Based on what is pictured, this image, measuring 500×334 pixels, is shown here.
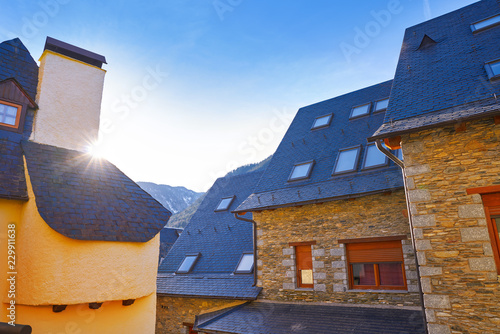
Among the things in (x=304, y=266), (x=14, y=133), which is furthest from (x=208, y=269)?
(x=14, y=133)

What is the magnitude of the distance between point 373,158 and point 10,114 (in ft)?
31.4

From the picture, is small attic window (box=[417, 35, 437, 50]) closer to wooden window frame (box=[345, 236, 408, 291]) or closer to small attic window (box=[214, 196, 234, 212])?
wooden window frame (box=[345, 236, 408, 291])

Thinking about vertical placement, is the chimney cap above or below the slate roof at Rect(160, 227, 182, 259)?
above

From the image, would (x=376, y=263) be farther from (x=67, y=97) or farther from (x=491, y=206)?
(x=67, y=97)

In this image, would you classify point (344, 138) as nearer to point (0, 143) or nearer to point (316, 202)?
point (316, 202)

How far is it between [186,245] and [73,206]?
866cm

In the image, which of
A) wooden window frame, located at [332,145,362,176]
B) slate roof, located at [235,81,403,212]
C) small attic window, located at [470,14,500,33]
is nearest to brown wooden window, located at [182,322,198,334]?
slate roof, located at [235,81,403,212]

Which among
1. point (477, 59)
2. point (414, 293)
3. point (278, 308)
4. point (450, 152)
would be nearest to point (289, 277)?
point (278, 308)

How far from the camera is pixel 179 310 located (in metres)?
12.1

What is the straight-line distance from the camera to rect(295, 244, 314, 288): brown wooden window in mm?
9664

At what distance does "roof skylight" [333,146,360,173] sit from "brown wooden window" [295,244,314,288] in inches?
103

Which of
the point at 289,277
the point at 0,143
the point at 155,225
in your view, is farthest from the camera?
the point at 289,277

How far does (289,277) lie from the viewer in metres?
9.88

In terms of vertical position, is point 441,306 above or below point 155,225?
below
